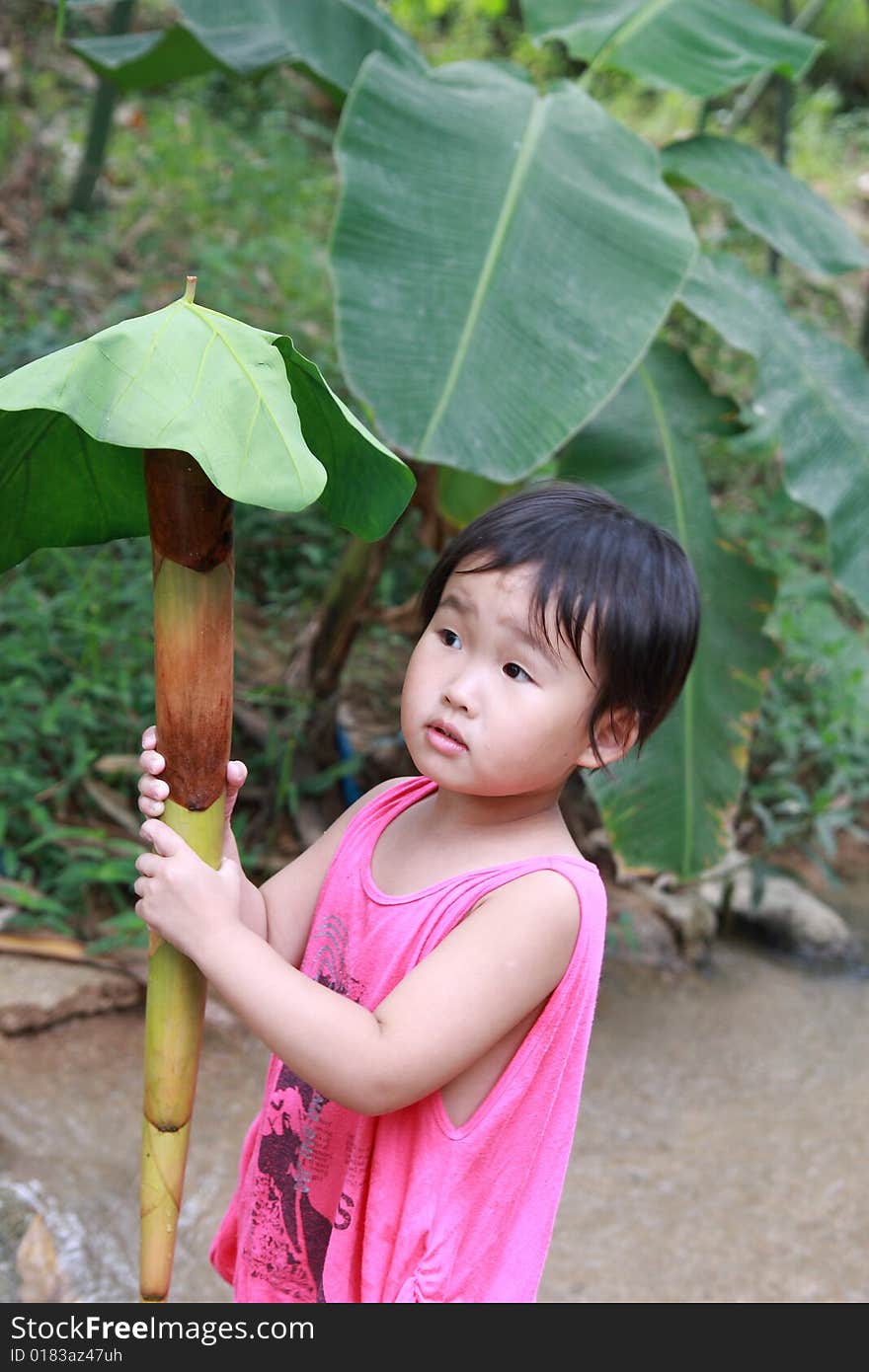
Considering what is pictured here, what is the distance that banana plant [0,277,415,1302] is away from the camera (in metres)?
→ 0.72

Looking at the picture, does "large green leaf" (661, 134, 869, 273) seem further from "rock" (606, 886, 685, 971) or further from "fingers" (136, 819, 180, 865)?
"fingers" (136, 819, 180, 865)

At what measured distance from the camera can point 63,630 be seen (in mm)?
3135

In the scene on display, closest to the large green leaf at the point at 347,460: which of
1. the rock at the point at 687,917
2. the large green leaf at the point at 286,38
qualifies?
the large green leaf at the point at 286,38

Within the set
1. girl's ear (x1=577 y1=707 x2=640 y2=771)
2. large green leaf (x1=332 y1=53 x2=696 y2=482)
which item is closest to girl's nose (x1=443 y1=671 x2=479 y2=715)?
girl's ear (x1=577 y1=707 x2=640 y2=771)

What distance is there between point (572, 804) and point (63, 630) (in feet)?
4.52

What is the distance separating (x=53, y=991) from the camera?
8.12 ft

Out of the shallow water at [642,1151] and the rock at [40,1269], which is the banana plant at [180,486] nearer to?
the rock at [40,1269]

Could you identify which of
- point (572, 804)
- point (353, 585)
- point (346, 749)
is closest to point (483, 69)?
point (353, 585)

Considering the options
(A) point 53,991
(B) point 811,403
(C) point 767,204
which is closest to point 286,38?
(C) point 767,204

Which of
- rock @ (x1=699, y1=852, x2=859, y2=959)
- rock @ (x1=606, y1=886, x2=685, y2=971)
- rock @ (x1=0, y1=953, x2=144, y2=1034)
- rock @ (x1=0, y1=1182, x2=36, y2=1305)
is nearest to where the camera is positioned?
rock @ (x1=0, y1=1182, x2=36, y2=1305)

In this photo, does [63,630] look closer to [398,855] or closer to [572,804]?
[572,804]

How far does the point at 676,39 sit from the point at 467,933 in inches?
95.5

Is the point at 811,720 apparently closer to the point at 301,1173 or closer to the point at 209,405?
the point at 301,1173

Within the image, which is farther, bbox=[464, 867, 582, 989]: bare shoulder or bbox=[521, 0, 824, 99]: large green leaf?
bbox=[521, 0, 824, 99]: large green leaf
